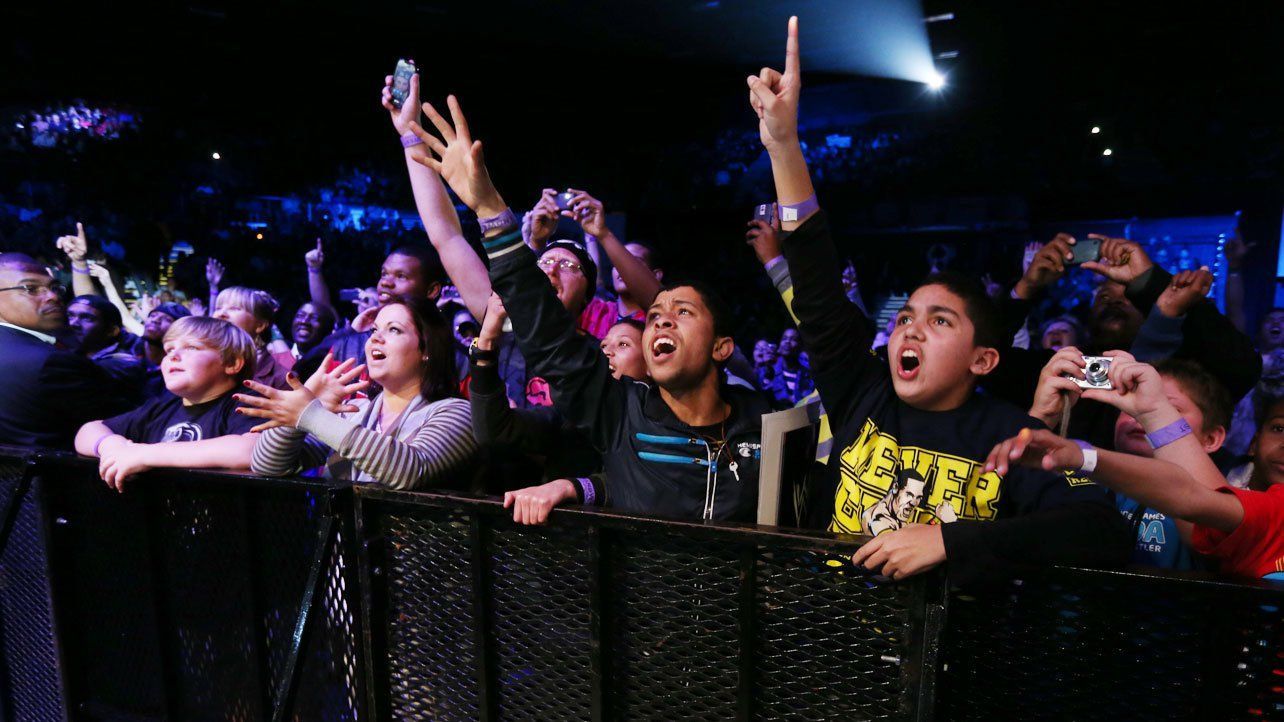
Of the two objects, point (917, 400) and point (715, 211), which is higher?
point (715, 211)

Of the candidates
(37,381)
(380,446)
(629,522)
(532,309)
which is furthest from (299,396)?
(37,381)

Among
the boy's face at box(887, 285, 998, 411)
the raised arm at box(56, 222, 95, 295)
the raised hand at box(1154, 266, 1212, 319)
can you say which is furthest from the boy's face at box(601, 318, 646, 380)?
the raised arm at box(56, 222, 95, 295)

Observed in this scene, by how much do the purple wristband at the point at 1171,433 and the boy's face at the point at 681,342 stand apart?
987 mm

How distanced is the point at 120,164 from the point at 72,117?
85cm

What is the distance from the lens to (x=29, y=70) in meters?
10.0

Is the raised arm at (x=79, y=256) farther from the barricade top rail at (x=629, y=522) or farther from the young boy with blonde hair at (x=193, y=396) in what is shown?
the barricade top rail at (x=629, y=522)

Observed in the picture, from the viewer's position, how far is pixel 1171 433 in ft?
4.91

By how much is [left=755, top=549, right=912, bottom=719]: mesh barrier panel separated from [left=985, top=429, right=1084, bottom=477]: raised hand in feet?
0.89

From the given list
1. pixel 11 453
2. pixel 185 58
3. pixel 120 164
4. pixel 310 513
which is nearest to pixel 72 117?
pixel 120 164

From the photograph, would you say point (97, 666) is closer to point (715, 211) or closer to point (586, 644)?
point (586, 644)

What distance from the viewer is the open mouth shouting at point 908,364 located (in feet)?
5.60

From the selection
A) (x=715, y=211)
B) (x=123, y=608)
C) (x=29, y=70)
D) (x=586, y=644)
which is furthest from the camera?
(x=715, y=211)

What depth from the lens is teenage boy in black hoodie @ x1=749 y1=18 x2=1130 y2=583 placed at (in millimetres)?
1561

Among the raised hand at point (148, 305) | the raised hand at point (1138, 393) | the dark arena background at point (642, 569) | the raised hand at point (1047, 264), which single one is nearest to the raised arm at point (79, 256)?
the raised hand at point (148, 305)
